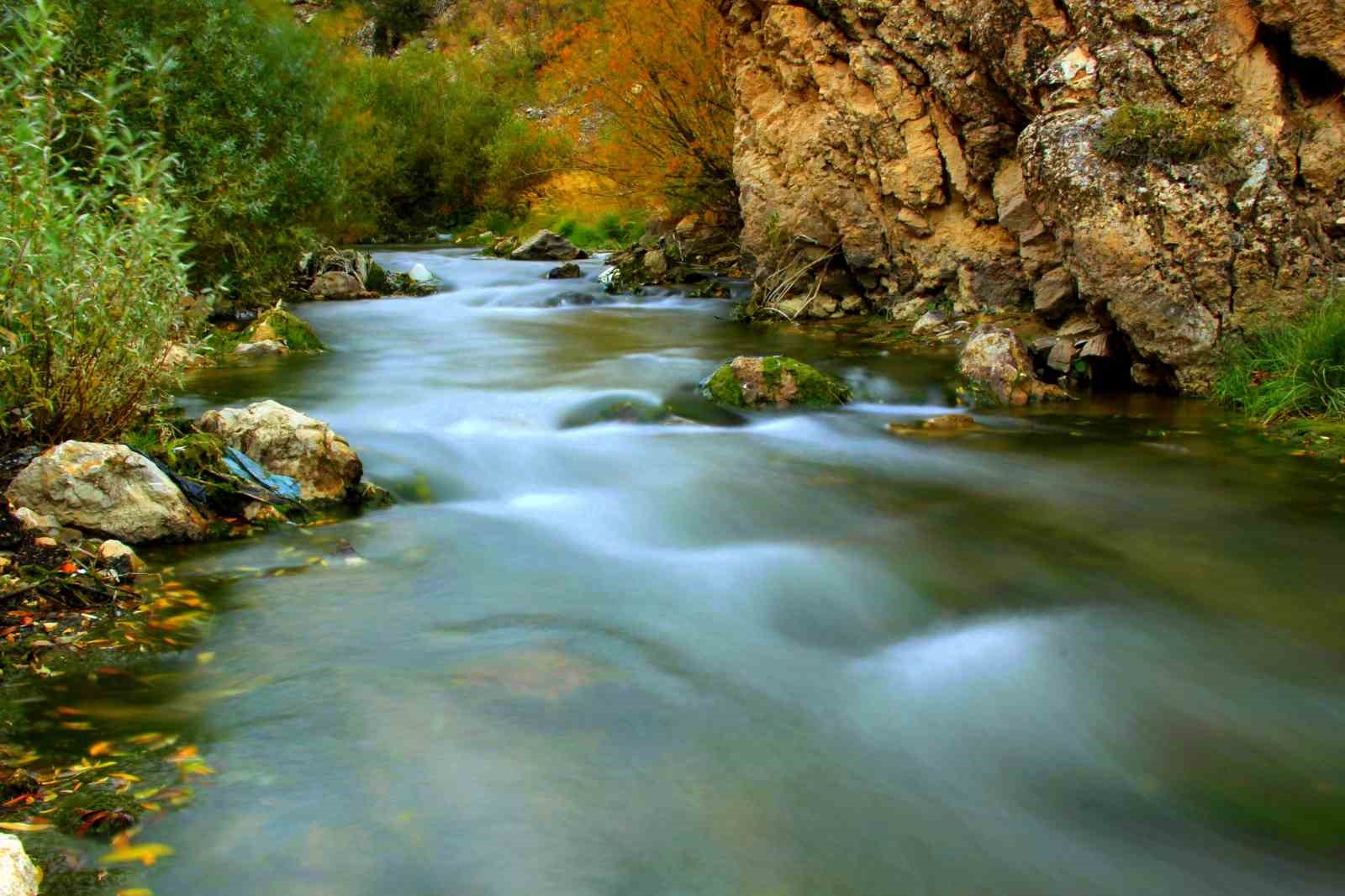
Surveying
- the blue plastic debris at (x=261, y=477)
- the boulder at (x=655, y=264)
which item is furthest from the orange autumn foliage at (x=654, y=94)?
the blue plastic debris at (x=261, y=477)

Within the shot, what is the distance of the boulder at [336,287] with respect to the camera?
16.4 meters

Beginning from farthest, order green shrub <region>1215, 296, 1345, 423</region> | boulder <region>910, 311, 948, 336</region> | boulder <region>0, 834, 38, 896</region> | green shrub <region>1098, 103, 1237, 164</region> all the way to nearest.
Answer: boulder <region>910, 311, 948, 336</region> → green shrub <region>1098, 103, 1237, 164</region> → green shrub <region>1215, 296, 1345, 423</region> → boulder <region>0, 834, 38, 896</region>

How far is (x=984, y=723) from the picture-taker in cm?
389

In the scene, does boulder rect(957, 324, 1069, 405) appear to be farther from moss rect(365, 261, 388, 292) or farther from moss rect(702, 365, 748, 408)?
moss rect(365, 261, 388, 292)

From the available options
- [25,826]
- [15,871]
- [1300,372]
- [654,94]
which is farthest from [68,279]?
[654,94]

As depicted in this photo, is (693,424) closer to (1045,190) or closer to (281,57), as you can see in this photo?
(1045,190)

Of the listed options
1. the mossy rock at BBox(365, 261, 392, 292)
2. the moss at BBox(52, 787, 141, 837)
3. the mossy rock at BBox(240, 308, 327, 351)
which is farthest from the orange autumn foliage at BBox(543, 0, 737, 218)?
the moss at BBox(52, 787, 141, 837)

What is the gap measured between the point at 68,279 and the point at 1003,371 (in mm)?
7327

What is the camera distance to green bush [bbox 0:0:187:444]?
467 cm

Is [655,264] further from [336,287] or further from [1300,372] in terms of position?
[1300,372]

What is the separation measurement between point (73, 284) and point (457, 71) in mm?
32850

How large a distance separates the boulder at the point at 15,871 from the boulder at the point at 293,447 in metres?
3.77

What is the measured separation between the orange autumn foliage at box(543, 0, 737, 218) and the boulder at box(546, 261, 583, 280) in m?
1.94

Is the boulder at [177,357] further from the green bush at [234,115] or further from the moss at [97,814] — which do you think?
the green bush at [234,115]
